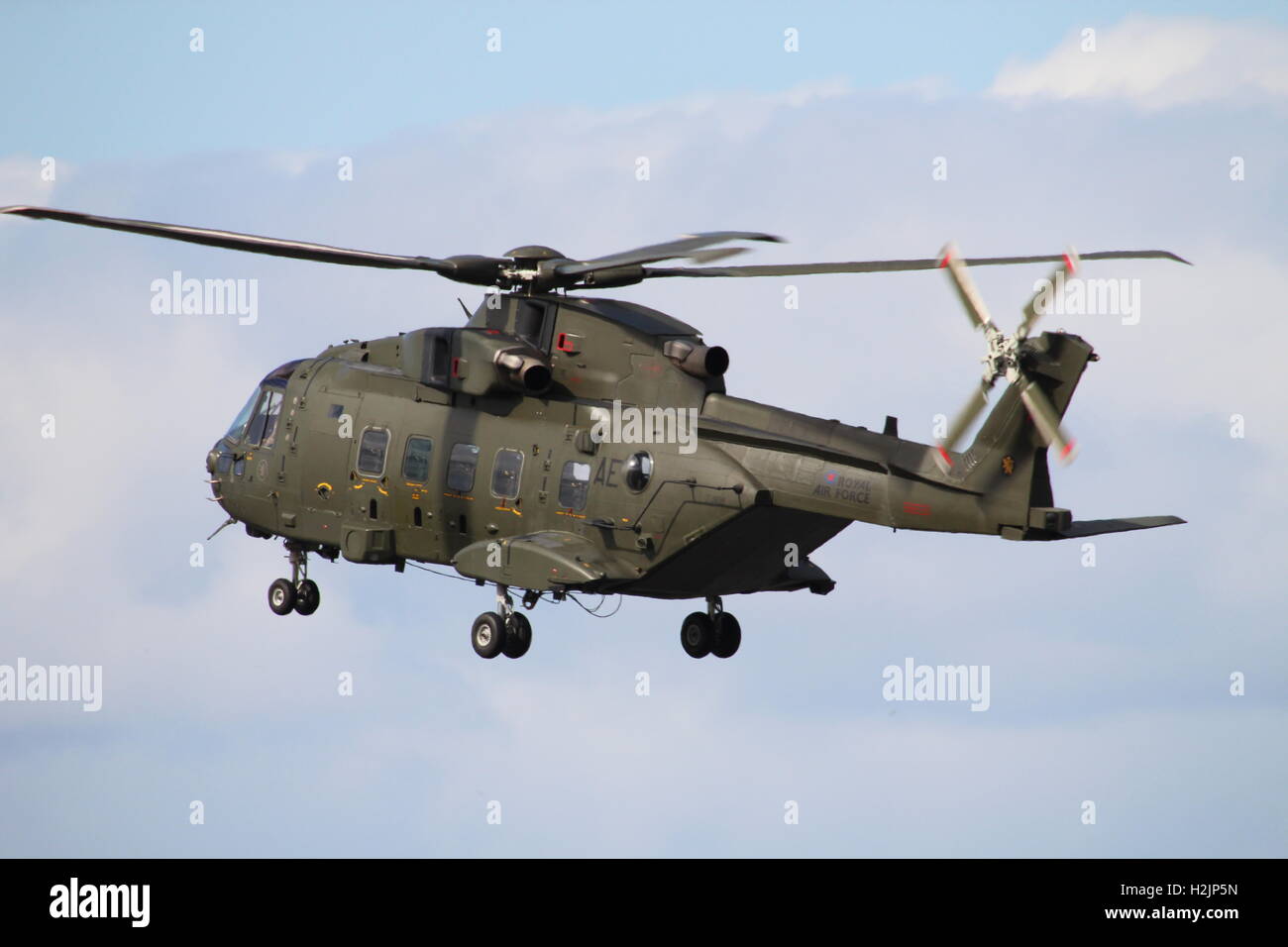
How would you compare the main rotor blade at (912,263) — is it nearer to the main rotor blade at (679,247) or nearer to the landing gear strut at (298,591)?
the main rotor blade at (679,247)

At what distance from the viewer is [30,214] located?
31922 millimetres

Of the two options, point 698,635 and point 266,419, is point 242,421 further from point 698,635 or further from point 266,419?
point 698,635

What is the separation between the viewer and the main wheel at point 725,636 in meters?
36.8

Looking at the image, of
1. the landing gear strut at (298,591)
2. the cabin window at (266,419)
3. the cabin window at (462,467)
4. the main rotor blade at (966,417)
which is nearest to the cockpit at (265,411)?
the cabin window at (266,419)

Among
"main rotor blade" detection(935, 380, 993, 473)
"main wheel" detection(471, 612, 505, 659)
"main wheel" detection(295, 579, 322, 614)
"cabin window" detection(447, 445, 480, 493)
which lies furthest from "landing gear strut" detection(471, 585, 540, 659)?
"main rotor blade" detection(935, 380, 993, 473)

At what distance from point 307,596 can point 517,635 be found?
645cm

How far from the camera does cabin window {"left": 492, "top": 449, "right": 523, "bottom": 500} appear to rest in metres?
35.6

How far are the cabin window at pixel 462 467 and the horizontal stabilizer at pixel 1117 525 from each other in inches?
412

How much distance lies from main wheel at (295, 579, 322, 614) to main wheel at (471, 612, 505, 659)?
5655 millimetres

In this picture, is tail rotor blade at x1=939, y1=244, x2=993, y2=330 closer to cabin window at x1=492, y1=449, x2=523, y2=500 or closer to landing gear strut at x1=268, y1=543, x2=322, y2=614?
cabin window at x1=492, y1=449, x2=523, y2=500

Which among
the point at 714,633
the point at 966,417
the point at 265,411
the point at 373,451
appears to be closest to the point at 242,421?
the point at 265,411

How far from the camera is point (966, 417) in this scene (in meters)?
30.0

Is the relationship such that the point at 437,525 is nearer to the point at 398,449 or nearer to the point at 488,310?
the point at 398,449

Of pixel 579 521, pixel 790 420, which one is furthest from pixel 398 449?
pixel 790 420
